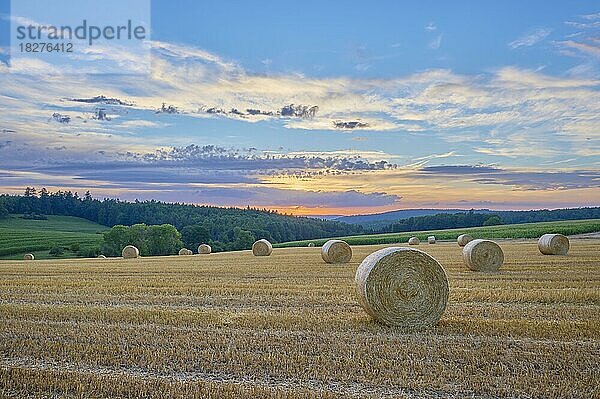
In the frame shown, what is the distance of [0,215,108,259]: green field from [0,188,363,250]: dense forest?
2.90 metres

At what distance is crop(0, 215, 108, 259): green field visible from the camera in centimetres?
5991

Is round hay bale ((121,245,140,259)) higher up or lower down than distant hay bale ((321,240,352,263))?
lower down

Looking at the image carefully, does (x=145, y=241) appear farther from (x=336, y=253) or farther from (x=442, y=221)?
(x=442, y=221)

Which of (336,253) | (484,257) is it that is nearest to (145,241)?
(336,253)

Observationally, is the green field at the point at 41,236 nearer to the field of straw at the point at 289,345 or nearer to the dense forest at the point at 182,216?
the dense forest at the point at 182,216

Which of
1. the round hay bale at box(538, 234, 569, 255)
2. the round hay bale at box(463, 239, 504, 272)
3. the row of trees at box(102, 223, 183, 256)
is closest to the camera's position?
the round hay bale at box(463, 239, 504, 272)

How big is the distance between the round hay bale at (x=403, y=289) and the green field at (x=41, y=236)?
5109cm

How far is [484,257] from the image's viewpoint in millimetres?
20375

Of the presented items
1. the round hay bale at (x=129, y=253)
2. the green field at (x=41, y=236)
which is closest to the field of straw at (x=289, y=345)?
the round hay bale at (x=129, y=253)

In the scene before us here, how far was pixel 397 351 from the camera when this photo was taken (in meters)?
8.90

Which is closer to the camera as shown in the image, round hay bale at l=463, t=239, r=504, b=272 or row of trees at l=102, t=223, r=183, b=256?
round hay bale at l=463, t=239, r=504, b=272

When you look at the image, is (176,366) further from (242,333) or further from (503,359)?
(503,359)

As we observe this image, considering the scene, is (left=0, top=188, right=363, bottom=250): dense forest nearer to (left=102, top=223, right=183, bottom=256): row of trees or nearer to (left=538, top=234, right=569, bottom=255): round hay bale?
(left=102, top=223, right=183, bottom=256): row of trees

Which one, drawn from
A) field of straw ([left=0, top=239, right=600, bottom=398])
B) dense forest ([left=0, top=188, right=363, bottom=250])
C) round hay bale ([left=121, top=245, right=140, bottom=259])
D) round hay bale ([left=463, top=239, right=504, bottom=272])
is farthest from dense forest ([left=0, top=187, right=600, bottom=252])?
field of straw ([left=0, top=239, right=600, bottom=398])
